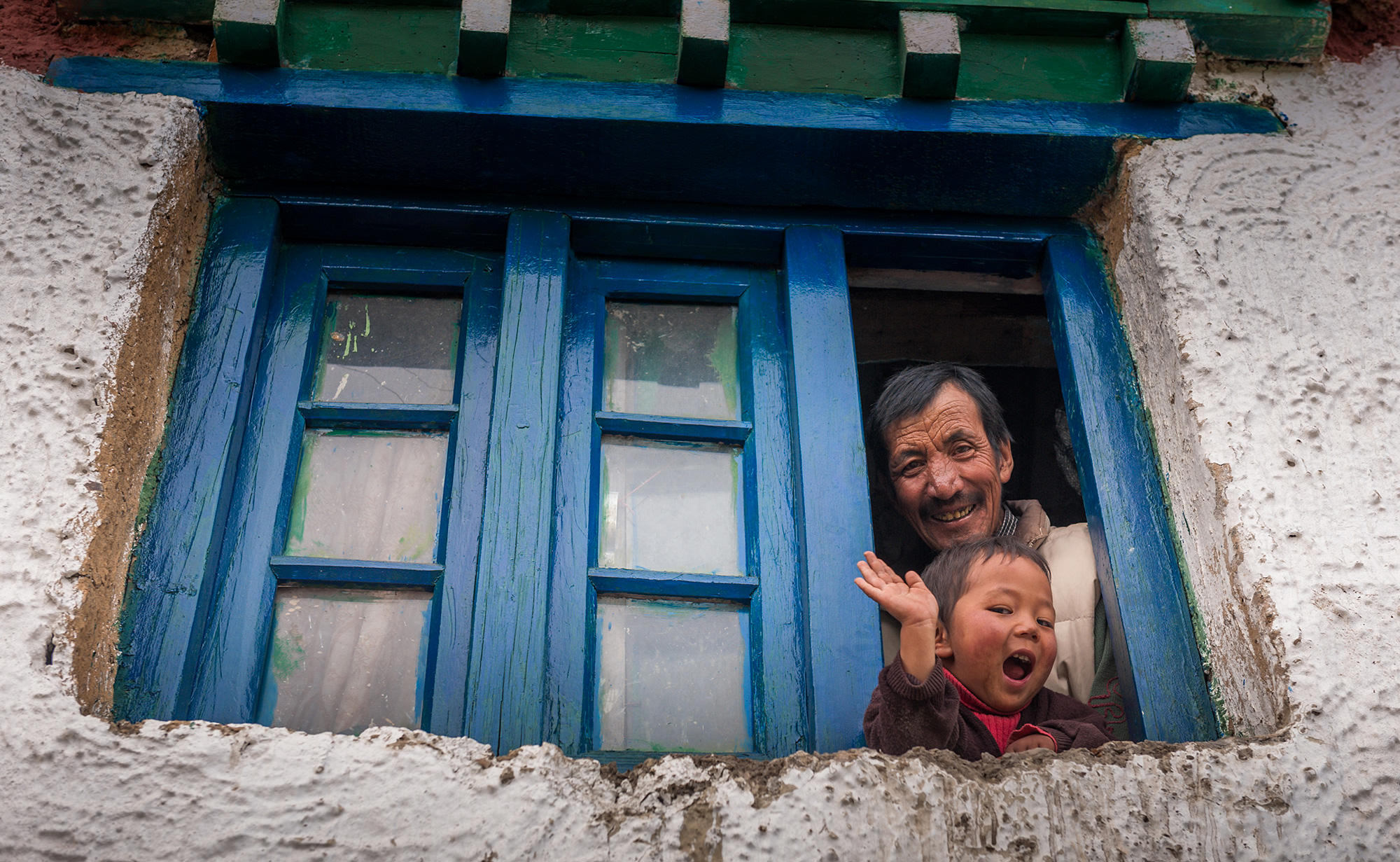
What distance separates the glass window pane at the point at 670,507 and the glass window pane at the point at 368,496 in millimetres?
316

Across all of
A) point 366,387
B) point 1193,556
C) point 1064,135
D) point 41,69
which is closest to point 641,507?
point 366,387

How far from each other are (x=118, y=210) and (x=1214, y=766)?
193cm

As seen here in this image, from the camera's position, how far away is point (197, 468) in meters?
1.81

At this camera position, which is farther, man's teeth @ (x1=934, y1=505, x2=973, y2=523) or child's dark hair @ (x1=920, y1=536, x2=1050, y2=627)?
man's teeth @ (x1=934, y1=505, x2=973, y2=523)

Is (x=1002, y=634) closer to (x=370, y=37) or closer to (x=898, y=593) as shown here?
(x=898, y=593)

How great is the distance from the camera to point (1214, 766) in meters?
1.43

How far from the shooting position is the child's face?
1950mm

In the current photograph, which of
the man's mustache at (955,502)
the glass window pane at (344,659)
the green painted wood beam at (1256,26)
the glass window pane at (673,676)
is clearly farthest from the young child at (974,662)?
the green painted wood beam at (1256,26)

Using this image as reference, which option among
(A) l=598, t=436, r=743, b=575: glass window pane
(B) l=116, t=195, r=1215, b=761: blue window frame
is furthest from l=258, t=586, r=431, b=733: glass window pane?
(A) l=598, t=436, r=743, b=575: glass window pane

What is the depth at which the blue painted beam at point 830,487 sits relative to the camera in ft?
5.56

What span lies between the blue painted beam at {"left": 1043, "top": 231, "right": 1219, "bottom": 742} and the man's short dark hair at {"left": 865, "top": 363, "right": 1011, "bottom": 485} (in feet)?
1.74

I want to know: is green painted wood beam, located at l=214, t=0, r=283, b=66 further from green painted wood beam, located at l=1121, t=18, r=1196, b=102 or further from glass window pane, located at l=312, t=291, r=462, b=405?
green painted wood beam, located at l=1121, t=18, r=1196, b=102

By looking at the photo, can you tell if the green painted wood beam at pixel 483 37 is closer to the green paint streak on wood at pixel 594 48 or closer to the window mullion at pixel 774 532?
the green paint streak on wood at pixel 594 48

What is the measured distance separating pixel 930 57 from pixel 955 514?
1.05 metres
